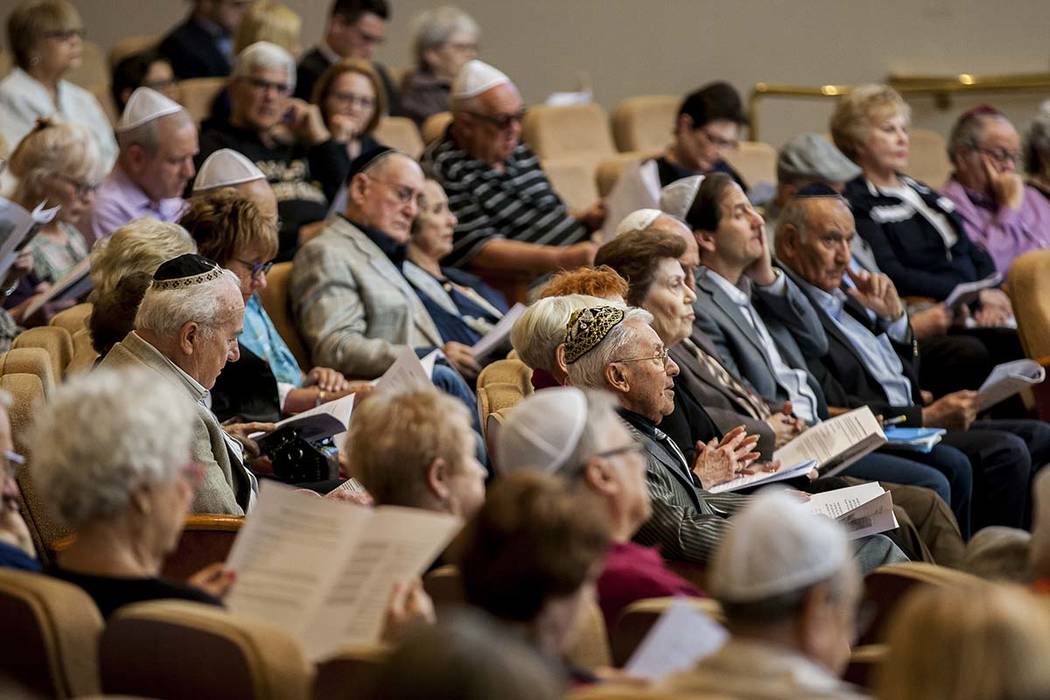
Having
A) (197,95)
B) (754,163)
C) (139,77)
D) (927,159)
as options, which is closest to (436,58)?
(197,95)

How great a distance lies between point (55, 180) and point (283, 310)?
2.49 ft

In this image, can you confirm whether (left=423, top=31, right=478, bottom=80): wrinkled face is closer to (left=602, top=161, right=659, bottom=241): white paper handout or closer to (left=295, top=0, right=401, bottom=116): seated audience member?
(left=295, top=0, right=401, bottom=116): seated audience member

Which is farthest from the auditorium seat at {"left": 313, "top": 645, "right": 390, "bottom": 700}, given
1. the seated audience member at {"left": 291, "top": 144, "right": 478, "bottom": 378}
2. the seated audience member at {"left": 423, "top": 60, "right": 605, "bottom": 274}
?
the seated audience member at {"left": 423, "top": 60, "right": 605, "bottom": 274}

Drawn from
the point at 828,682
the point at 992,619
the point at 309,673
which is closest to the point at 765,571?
the point at 828,682

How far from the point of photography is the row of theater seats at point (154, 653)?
196cm

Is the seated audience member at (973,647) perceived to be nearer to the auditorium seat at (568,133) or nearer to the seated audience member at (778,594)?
the seated audience member at (778,594)

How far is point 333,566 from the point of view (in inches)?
86.8

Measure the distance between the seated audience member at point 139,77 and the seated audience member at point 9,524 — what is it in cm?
459

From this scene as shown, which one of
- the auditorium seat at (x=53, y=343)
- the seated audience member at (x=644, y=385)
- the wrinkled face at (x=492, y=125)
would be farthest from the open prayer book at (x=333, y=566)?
the wrinkled face at (x=492, y=125)

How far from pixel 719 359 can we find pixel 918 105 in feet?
15.6

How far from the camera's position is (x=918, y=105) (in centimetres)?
869

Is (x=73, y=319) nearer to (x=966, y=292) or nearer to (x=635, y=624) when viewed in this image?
(x=635, y=624)

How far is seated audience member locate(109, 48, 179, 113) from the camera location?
696cm

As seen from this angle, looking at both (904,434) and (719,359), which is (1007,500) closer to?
(904,434)
